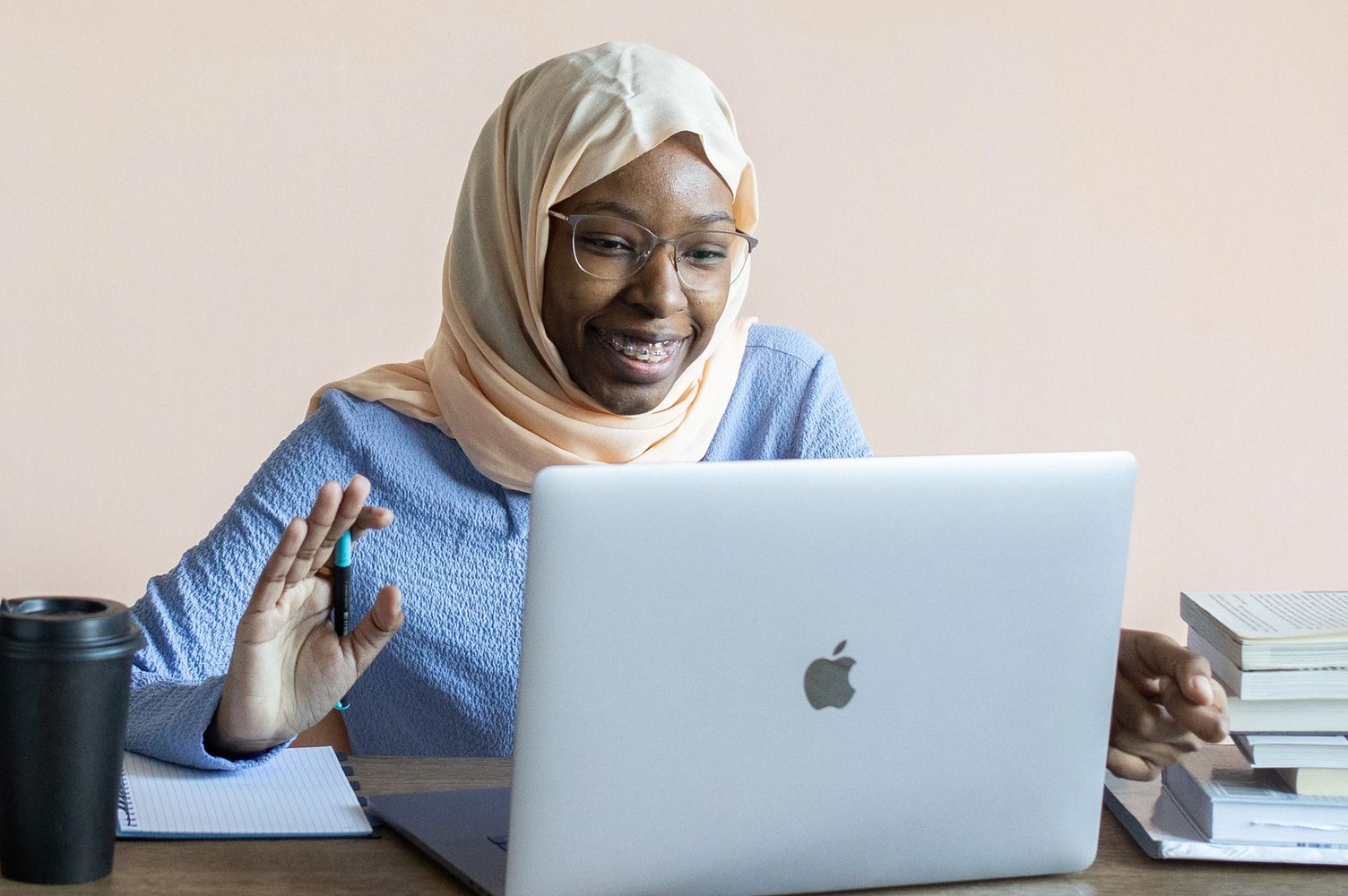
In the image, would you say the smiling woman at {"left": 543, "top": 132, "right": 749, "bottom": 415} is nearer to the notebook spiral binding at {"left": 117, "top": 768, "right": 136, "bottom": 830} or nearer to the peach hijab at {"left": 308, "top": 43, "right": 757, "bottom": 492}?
the peach hijab at {"left": 308, "top": 43, "right": 757, "bottom": 492}

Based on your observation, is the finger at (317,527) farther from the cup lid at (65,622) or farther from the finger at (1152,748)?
the finger at (1152,748)

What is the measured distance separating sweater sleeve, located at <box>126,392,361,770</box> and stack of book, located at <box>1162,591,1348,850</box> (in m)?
0.79

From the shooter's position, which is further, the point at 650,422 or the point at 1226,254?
the point at 1226,254

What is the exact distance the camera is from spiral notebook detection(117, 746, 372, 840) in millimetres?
1142

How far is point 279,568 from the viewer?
1.17 m

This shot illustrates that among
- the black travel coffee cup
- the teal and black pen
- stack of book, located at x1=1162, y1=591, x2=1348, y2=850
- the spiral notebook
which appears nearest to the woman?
the spiral notebook

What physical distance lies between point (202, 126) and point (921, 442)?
58.9 inches

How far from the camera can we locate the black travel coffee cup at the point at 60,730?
3.15 ft

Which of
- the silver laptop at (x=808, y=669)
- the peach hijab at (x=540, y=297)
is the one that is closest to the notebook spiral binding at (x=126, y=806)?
the silver laptop at (x=808, y=669)

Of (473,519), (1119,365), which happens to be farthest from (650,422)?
(1119,365)

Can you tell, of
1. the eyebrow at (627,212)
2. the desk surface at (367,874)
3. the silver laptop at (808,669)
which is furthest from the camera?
the eyebrow at (627,212)

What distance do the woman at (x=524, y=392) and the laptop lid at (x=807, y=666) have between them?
2.17 ft

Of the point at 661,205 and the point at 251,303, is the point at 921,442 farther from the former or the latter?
the point at 661,205

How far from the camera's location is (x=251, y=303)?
2.73 m
